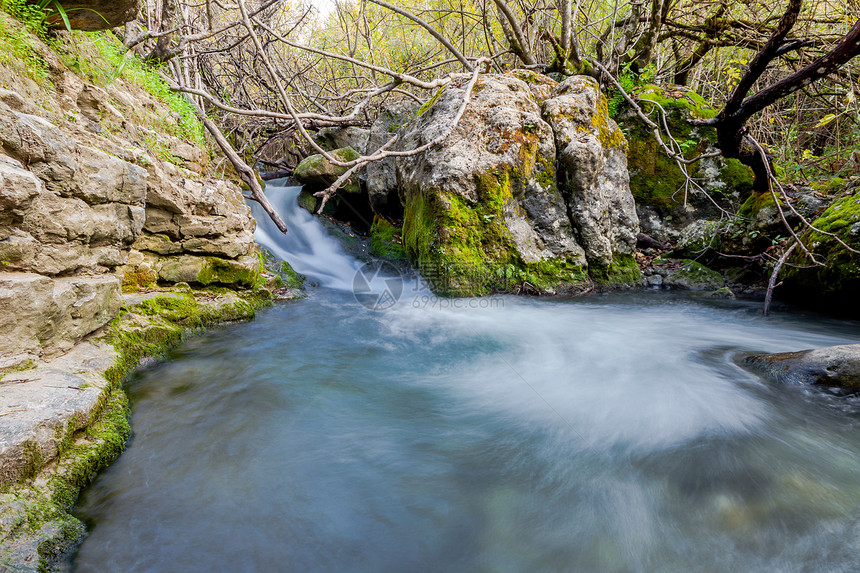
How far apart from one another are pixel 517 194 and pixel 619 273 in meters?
1.96

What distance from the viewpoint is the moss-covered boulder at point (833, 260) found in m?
4.02

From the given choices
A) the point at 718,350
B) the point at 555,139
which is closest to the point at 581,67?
the point at 555,139

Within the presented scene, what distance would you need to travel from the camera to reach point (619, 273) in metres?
5.59

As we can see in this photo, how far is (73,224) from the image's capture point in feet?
8.33

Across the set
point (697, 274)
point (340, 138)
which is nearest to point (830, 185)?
point (697, 274)

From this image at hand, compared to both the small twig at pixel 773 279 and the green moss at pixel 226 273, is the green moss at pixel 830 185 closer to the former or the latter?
the small twig at pixel 773 279

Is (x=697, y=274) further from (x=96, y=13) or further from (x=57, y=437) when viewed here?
(x=96, y=13)

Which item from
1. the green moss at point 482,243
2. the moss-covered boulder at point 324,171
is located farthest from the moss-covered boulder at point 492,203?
the moss-covered boulder at point 324,171

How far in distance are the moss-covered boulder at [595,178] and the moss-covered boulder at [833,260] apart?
1.81 metres

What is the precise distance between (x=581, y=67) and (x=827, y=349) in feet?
18.8

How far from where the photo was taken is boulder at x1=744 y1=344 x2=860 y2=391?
8.02 ft

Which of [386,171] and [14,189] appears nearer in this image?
[14,189]

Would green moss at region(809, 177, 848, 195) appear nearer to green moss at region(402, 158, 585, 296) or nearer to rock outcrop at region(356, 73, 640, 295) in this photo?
rock outcrop at region(356, 73, 640, 295)

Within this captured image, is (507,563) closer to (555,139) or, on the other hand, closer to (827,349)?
(827,349)
